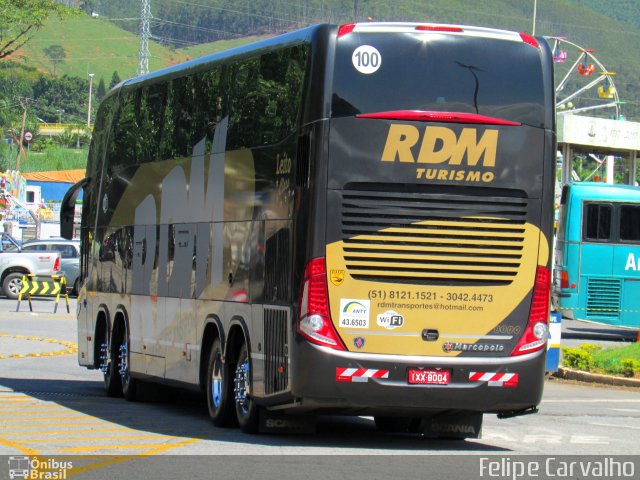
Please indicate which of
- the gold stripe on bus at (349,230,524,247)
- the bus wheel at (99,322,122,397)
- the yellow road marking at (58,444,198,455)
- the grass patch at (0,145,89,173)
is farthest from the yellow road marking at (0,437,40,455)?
the grass patch at (0,145,89,173)

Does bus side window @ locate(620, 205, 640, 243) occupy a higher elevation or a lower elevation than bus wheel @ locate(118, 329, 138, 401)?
higher

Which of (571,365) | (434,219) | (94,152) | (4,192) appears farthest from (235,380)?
(4,192)

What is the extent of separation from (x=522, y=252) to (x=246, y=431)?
10.8 ft

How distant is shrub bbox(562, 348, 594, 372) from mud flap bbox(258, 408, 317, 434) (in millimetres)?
10610

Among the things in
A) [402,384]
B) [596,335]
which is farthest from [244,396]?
[596,335]

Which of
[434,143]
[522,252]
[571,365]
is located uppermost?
[434,143]

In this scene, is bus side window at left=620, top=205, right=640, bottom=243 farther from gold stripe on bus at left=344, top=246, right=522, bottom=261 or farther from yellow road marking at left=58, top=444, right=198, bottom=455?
yellow road marking at left=58, top=444, right=198, bottom=455

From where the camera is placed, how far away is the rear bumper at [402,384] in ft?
39.0

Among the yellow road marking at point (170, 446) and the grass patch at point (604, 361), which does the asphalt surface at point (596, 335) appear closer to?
the grass patch at point (604, 361)

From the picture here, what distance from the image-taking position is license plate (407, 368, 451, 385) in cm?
1203

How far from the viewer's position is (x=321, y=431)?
14078 millimetres

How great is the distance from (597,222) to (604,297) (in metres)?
1.91

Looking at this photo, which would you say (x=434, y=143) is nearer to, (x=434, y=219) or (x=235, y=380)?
(x=434, y=219)
